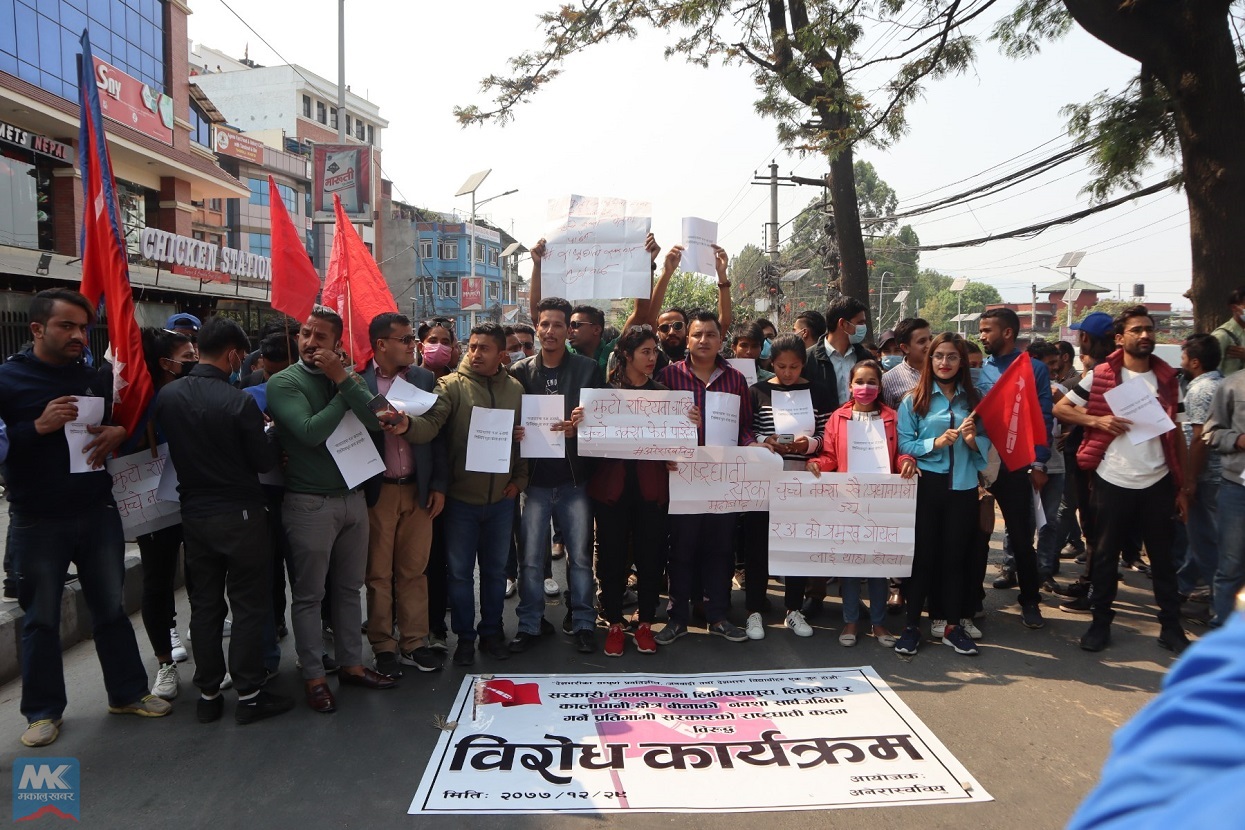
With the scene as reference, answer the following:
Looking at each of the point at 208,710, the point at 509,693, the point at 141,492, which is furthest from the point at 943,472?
the point at 141,492

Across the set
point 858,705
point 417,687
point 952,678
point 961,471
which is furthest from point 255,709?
point 961,471

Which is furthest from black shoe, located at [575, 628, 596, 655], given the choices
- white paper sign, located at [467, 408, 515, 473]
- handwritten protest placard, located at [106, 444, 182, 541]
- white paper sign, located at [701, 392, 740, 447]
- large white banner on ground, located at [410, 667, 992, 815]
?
handwritten protest placard, located at [106, 444, 182, 541]

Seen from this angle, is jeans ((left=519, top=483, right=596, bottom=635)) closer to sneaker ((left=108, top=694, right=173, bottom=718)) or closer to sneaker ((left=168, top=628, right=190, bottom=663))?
sneaker ((left=108, top=694, right=173, bottom=718))

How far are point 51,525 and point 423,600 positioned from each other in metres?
1.94

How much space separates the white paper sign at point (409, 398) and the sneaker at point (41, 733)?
224 cm

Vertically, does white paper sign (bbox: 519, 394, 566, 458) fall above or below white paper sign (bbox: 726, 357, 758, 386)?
below

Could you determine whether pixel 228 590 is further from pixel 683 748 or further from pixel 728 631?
pixel 728 631

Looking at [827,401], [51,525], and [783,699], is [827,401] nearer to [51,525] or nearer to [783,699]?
[783,699]

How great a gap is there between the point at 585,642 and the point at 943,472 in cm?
254

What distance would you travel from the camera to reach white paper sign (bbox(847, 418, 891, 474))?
527 centimetres

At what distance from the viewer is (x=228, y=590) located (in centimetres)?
415

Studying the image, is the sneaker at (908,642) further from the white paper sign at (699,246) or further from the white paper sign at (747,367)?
the white paper sign at (699,246)

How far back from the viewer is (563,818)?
3215mm

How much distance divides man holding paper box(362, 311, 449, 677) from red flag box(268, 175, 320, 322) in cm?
42
